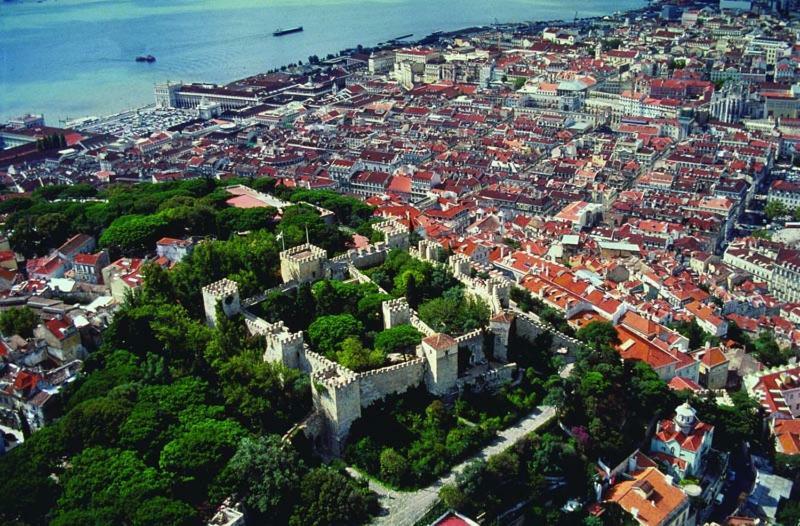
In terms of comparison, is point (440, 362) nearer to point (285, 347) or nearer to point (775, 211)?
point (285, 347)

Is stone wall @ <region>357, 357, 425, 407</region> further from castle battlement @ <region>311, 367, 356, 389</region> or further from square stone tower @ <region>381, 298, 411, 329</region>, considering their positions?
square stone tower @ <region>381, 298, 411, 329</region>

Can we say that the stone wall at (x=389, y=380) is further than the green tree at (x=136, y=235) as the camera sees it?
No

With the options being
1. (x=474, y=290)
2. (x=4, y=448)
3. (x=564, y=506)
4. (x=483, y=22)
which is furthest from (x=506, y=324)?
(x=483, y=22)

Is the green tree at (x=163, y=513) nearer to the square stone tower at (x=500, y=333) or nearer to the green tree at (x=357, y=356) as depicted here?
the green tree at (x=357, y=356)

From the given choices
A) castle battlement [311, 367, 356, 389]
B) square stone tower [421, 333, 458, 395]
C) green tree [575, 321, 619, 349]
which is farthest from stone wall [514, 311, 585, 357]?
castle battlement [311, 367, 356, 389]

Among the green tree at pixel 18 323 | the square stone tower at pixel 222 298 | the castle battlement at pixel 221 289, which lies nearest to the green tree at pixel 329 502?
the square stone tower at pixel 222 298

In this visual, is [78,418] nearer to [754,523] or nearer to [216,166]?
[754,523]

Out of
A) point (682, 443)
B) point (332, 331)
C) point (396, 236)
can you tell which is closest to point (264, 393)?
point (332, 331)
